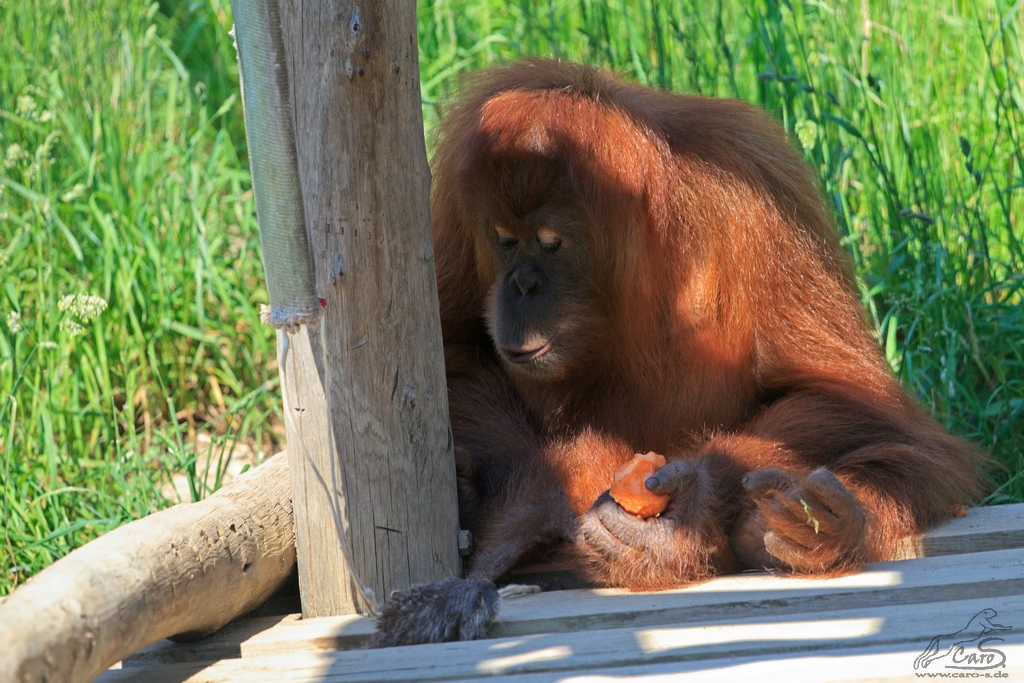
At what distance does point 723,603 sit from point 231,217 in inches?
140

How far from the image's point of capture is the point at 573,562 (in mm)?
2660

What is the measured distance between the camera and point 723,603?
226 centimetres

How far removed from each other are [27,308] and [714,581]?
2.83m

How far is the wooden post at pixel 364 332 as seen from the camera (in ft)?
7.16

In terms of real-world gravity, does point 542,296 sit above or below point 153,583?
above

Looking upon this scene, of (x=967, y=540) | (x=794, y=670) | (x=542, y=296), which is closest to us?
(x=794, y=670)

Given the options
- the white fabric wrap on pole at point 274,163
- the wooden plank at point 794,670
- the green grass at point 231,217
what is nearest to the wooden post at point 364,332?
the white fabric wrap on pole at point 274,163

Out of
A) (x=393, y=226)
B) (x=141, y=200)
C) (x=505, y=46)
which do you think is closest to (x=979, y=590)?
(x=393, y=226)

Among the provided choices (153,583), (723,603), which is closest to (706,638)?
(723,603)

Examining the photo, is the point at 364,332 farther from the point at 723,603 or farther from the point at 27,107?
the point at 27,107

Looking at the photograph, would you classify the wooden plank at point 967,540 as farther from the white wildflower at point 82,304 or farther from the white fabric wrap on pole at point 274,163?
the white wildflower at point 82,304

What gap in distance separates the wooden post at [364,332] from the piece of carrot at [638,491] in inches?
15.5

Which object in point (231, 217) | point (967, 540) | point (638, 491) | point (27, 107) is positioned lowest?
point (967, 540)

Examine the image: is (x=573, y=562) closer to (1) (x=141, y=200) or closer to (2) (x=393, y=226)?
(2) (x=393, y=226)
